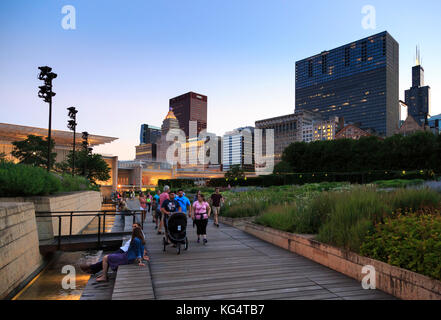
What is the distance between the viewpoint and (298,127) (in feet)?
603

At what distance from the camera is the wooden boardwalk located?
4977 millimetres

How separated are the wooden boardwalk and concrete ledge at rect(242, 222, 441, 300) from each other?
0.16 meters

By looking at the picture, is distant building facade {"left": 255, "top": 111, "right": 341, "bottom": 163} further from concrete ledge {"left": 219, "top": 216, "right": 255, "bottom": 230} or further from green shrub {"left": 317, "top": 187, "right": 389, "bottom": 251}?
green shrub {"left": 317, "top": 187, "right": 389, "bottom": 251}

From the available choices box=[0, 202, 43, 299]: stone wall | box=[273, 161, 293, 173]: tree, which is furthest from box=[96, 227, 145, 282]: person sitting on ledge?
box=[273, 161, 293, 173]: tree

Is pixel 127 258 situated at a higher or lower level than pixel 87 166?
lower

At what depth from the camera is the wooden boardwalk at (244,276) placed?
16.3ft

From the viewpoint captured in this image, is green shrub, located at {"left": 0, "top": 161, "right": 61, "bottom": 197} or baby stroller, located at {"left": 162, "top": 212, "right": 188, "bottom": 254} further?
green shrub, located at {"left": 0, "top": 161, "right": 61, "bottom": 197}

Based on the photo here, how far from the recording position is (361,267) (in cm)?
561

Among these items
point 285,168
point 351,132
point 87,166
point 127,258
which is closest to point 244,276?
point 127,258

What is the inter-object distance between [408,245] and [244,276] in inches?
120

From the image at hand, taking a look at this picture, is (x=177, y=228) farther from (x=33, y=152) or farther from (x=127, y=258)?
(x=33, y=152)

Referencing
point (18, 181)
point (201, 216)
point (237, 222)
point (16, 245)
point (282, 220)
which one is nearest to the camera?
point (16, 245)

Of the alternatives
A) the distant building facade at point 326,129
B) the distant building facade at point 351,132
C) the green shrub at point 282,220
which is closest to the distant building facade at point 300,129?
the distant building facade at point 326,129

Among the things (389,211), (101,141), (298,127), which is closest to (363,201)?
(389,211)
